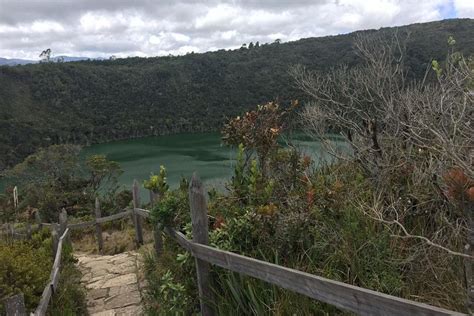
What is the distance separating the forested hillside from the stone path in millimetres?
47953

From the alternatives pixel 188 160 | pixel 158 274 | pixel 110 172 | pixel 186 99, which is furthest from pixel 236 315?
pixel 186 99

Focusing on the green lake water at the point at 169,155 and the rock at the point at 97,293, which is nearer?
the rock at the point at 97,293

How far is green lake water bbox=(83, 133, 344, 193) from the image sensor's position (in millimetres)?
40469

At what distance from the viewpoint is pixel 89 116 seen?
70.0 m

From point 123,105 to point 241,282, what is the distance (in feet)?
249

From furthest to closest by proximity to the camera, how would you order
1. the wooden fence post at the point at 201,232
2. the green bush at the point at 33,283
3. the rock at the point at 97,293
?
the rock at the point at 97,293, the green bush at the point at 33,283, the wooden fence post at the point at 201,232

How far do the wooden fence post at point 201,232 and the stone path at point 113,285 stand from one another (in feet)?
4.30

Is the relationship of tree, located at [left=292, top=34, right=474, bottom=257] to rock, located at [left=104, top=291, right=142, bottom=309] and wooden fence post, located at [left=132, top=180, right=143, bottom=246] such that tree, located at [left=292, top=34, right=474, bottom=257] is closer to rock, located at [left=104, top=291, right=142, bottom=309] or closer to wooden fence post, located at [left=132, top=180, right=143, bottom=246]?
rock, located at [left=104, top=291, right=142, bottom=309]

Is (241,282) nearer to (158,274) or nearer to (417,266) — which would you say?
(417,266)

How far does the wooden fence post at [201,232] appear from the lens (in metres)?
3.24

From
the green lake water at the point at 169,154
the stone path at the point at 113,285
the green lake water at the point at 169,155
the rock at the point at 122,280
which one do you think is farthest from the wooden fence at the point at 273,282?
the green lake water at the point at 169,154

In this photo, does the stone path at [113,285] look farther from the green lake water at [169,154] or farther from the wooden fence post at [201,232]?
the green lake water at [169,154]

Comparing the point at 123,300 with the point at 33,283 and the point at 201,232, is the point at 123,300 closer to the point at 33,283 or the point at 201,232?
the point at 33,283

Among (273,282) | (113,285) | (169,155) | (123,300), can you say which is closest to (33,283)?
(123,300)
